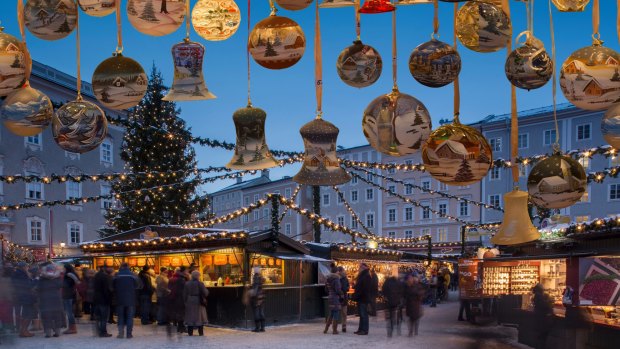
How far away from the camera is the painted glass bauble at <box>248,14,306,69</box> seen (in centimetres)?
311

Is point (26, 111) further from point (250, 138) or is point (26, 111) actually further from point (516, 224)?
point (516, 224)

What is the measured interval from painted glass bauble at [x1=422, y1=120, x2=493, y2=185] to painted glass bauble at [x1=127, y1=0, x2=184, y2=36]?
135 centimetres

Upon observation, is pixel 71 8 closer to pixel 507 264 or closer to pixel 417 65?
pixel 417 65

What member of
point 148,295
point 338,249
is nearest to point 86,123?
point 148,295

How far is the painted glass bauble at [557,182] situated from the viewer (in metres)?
3.24

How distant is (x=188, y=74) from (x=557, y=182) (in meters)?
2.01

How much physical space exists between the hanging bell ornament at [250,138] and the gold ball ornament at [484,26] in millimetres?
1221

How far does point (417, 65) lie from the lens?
3090mm

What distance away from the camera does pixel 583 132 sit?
4559 cm

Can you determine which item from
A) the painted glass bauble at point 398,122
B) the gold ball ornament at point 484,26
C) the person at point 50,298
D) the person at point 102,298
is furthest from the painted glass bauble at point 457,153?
the person at point 102,298

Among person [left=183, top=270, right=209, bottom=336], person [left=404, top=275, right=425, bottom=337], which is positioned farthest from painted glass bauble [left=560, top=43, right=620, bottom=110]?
person [left=404, top=275, right=425, bottom=337]

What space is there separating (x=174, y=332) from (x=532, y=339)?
816cm

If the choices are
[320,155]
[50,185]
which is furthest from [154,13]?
[50,185]

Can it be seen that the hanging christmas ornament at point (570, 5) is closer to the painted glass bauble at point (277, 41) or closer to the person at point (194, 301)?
the painted glass bauble at point (277, 41)
